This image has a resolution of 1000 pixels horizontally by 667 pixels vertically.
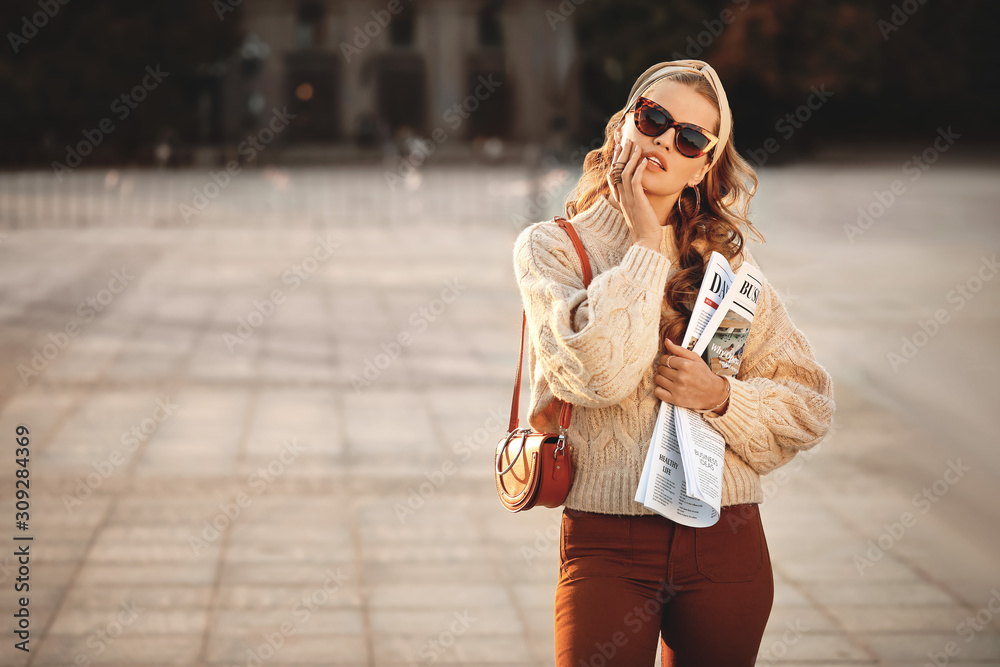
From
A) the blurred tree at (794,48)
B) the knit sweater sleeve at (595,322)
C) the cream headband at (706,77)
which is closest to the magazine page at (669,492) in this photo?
the knit sweater sleeve at (595,322)

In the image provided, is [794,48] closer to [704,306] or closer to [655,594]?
[704,306]

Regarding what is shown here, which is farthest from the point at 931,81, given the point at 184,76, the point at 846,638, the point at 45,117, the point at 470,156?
the point at 846,638

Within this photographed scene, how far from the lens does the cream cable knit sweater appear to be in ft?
6.87

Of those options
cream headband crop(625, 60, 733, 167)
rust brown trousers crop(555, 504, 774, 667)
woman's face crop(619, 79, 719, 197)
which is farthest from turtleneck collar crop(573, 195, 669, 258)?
rust brown trousers crop(555, 504, 774, 667)

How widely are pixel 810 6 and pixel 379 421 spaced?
97.1 ft

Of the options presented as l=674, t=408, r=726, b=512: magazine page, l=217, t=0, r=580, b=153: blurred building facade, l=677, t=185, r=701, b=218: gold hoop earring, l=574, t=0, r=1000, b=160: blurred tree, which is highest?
l=677, t=185, r=701, b=218: gold hoop earring

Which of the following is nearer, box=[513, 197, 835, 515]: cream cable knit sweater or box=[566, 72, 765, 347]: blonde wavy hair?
box=[513, 197, 835, 515]: cream cable knit sweater

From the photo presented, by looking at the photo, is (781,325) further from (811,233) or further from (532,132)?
(532,132)

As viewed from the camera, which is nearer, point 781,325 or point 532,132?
point 781,325

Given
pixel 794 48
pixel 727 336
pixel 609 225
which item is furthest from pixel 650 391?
pixel 794 48

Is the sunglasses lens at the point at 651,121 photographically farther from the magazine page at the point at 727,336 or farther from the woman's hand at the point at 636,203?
the magazine page at the point at 727,336

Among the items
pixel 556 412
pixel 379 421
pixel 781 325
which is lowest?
pixel 379 421

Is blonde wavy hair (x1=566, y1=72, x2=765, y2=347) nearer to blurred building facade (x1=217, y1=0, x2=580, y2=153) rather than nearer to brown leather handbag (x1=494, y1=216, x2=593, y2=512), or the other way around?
brown leather handbag (x1=494, y1=216, x2=593, y2=512)

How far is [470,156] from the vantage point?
4381 centimetres
